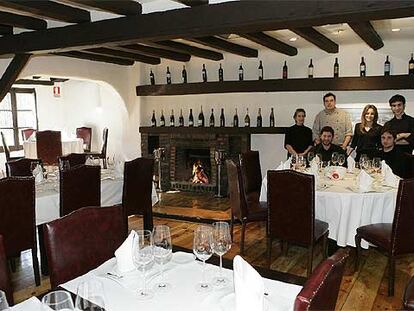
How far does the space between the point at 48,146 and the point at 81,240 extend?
666 cm

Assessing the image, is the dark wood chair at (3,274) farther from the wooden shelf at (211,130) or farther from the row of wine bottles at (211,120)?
the row of wine bottles at (211,120)

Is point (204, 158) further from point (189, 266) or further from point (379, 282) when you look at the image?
point (189, 266)

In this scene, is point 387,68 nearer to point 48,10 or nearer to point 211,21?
point 211,21

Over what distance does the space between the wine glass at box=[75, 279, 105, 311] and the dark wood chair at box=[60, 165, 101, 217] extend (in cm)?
227

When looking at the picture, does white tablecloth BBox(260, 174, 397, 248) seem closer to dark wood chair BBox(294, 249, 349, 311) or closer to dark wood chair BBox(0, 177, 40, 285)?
dark wood chair BBox(294, 249, 349, 311)

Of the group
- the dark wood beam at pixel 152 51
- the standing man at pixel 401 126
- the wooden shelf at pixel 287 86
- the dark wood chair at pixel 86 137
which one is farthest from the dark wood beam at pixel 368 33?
the dark wood chair at pixel 86 137

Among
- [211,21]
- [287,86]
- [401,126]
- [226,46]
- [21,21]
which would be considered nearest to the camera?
[211,21]

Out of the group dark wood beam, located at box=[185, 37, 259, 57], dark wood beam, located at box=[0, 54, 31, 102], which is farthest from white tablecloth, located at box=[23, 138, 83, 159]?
dark wood beam, located at box=[185, 37, 259, 57]

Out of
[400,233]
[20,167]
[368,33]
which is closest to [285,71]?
[368,33]

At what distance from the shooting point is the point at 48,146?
8.11 meters

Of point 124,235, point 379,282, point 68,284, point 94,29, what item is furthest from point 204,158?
point 68,284

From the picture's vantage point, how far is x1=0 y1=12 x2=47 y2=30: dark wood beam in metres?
3.99

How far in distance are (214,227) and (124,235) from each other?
67 centimetres

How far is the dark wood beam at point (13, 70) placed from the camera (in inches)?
192
